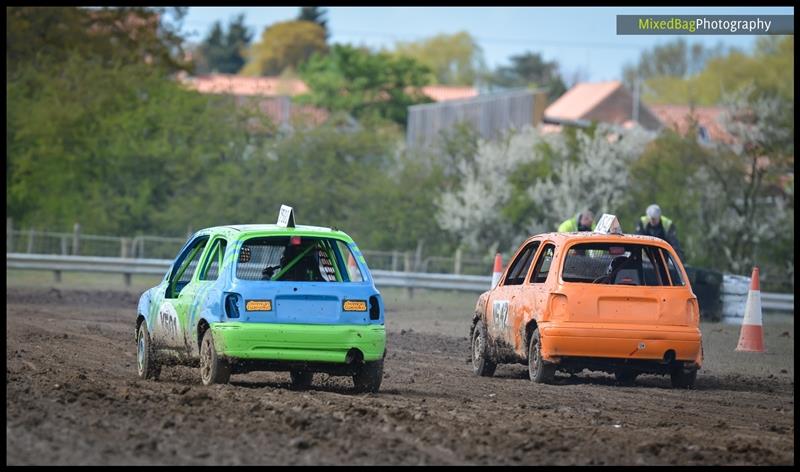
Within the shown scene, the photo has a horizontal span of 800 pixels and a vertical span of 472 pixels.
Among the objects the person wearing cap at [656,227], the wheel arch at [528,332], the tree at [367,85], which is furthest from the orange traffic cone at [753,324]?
the tree at [367,85]

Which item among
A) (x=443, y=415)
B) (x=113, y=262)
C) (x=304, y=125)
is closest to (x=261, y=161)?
(x=304, y=125)

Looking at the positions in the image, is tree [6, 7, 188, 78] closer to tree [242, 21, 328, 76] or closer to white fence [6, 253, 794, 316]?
white fence [6, 253, 794, 316]

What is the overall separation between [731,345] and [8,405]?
12.1 m

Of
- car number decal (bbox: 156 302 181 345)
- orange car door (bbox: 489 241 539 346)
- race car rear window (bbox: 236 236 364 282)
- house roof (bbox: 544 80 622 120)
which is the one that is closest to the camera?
race car rear window (bbox: 236 236 364 282)

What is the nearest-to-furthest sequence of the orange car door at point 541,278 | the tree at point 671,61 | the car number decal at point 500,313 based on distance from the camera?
the orange car door at point 541,278 < the car number decal at point 500,313 < the tree at point 671,61

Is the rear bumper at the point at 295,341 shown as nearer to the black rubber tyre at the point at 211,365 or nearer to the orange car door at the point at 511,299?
the black rubber tyre at the point at 211,365

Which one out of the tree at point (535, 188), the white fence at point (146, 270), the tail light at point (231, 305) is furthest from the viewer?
the tree at point (535, 188)

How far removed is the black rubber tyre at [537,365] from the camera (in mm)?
13602

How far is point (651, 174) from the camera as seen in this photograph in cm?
4231

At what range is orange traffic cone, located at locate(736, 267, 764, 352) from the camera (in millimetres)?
17844

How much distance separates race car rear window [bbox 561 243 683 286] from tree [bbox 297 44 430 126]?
5221 centimetres

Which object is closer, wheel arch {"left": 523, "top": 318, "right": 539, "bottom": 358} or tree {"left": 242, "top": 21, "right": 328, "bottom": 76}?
wheel arch {"left": 523, "top": 318, "right": 539, "bottom": 358}

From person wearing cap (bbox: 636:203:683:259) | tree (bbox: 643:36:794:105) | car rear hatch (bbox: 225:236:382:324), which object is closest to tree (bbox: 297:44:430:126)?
tree (bbox: 643:36:794:105)

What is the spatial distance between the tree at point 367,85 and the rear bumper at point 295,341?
54.3m
